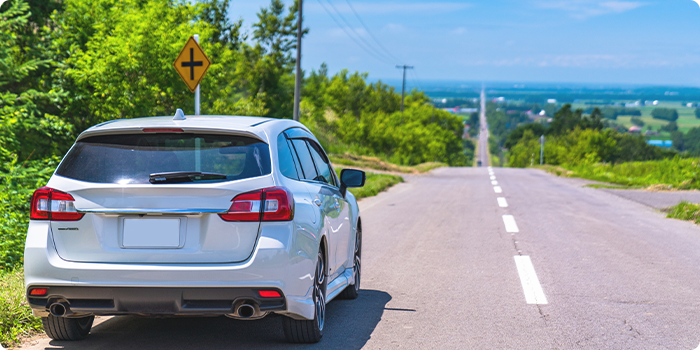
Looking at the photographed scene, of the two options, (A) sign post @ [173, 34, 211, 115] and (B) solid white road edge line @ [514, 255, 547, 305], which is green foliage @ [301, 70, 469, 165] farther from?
(B) solid white road edge line @ [514, 255, 547, 305]

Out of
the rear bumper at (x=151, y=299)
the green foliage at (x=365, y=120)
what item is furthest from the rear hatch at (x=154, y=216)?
the green foliage at (x=365, y=120)

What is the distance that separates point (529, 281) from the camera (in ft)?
23.3

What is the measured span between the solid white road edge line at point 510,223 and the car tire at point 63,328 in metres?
8.30

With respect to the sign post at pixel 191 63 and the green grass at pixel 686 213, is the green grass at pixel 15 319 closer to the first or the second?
the sign post at pixel 191 63

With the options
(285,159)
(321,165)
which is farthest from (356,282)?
(285,159)

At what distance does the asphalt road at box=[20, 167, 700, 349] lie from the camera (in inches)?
190

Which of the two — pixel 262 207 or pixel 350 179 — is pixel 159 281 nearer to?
pixel 262 207

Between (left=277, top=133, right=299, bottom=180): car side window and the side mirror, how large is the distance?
116 centimetres

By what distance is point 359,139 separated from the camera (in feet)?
→ 215

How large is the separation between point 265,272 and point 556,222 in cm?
986

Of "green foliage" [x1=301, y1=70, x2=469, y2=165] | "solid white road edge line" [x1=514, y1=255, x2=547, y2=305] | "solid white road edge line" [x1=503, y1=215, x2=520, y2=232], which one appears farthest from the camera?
"green foliage" [x1=301, y1=70, x2=469, y2=165]

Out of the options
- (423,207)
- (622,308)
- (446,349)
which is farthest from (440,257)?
(423,207)

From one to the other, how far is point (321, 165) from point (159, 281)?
7.06ft

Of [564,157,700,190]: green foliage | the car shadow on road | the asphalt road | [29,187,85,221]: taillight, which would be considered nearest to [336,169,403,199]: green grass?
the asphalt road
